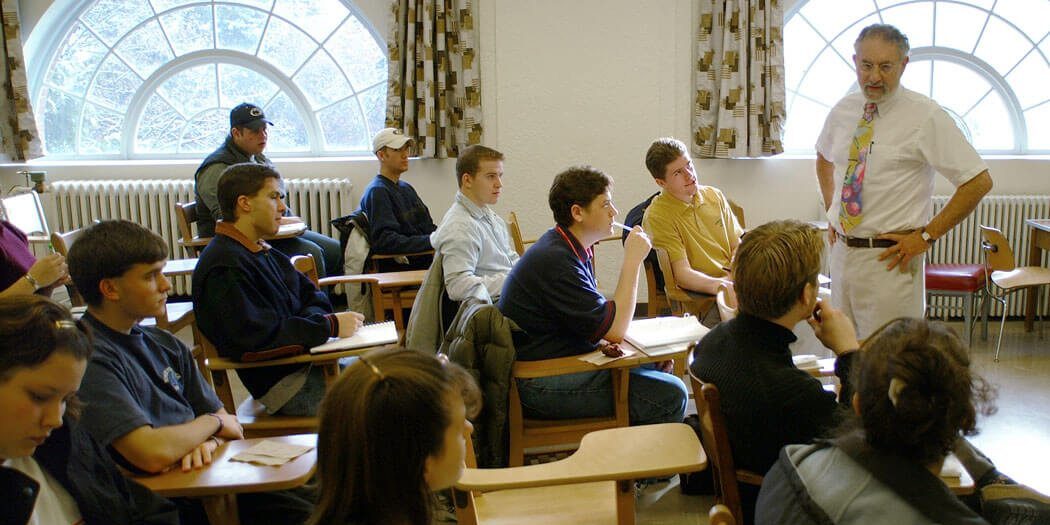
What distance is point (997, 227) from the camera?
5359 millimetres

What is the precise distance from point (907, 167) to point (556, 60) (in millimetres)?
2822

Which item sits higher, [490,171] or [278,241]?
[490,171]

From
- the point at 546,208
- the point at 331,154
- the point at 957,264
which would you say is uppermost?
the point at 331,154

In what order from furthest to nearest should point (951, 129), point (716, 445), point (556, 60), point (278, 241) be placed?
point (556, 60) < point (278, 241) < point (951, 129) < point (716, 445)

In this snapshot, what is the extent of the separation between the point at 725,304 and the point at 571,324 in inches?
20.6

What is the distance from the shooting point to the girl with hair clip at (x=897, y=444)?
4.00 ft

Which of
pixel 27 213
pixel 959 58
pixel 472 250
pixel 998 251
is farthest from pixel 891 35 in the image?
pixel 27 213

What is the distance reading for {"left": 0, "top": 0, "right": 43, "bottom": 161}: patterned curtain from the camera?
5441mm

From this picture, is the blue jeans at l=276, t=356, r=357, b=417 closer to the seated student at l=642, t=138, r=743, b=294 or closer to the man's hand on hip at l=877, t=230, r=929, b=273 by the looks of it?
the seated student at l=642, t=138, r=743, b=294

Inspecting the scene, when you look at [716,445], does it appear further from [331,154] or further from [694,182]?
[331,154]

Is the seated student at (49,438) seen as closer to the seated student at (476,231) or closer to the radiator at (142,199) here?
the seated student at (476,231)

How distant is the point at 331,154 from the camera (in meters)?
5.98

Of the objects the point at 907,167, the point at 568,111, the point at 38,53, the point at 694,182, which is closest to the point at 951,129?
the point at 907,167

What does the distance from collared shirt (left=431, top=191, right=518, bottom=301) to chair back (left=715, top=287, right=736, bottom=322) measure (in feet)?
2.60
